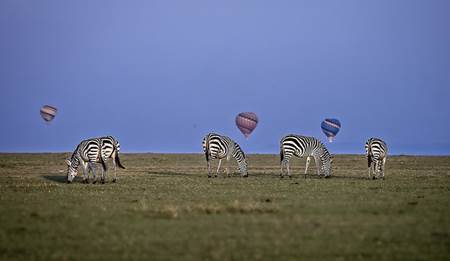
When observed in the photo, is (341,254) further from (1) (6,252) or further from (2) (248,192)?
(2) (248,192)

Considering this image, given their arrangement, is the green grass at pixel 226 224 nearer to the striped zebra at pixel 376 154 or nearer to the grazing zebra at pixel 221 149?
the striped zebra at pixel 376 154

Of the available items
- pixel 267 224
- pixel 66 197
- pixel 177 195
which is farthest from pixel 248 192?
pixel 267 224

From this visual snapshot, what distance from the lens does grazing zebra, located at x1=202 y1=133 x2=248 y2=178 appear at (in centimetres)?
4031

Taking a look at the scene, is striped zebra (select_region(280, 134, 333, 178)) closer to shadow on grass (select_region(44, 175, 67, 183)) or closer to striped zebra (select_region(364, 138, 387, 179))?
striped zebra (select_region(364, 138, 387, 179))

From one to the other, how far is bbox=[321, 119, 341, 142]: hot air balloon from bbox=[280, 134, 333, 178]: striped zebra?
22734 mm

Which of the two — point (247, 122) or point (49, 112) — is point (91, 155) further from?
point (49, 112)

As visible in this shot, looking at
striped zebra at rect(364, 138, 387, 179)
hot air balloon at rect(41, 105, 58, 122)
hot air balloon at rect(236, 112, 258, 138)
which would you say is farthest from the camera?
hot air balloon at rect(41, 105, 58, 122)

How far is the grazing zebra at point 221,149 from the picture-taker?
40.3 metres

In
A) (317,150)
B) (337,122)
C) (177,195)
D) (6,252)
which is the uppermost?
(337,122)

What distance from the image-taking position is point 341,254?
13.9 meters

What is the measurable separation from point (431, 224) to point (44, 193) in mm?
15293

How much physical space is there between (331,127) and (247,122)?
756 cm

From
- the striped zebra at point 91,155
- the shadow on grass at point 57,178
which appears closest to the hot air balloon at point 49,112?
the shadow on grass at point 57,178

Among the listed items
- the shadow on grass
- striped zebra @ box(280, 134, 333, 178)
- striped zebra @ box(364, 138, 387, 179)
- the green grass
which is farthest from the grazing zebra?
the green grass
